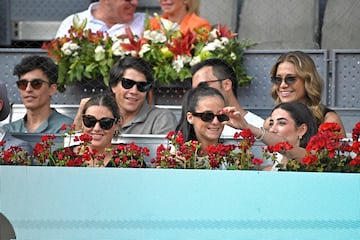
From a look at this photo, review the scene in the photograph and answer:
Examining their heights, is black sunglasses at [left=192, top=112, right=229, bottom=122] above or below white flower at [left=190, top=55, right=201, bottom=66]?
below

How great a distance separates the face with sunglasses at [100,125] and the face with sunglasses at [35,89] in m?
0.73

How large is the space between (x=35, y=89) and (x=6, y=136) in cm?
69

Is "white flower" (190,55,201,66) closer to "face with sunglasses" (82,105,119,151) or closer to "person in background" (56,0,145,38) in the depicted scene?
"person in background" (56,0,145,38)

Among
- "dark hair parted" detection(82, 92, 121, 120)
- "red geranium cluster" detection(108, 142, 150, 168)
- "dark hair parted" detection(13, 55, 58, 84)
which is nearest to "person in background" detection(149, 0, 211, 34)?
"dark hair parted" detection(13, 55, 58, 84)

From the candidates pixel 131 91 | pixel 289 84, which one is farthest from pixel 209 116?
pixel 131 91

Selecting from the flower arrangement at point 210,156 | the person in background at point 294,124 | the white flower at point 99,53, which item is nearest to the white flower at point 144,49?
the white flower at point 99,53

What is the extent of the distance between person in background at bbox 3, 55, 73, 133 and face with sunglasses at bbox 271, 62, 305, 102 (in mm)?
1242

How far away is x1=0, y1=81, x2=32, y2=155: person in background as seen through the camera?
606 centimetres

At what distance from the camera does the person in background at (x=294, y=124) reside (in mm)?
5789

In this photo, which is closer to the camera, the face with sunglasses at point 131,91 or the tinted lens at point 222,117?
the tinted lens at point 222,117

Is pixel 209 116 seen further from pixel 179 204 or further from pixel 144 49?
pixel 144 49

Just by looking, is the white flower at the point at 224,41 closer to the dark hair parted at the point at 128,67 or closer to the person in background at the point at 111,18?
the person in background at the point at 111,18

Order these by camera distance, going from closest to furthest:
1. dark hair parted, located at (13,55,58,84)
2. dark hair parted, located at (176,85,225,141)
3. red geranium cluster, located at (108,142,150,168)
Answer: red geranium cluster, located at (108,142,150,168) → dark hair parted, located at (176,85,225,141) → dark hair parted, located at (13,55,58,84)

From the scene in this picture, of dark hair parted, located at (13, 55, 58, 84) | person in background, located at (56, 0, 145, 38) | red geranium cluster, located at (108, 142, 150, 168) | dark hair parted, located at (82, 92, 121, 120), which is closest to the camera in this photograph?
red geranium cluster, located at (108, 142, 150, 168)
